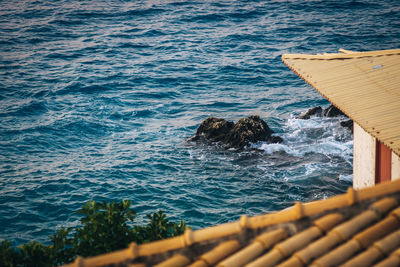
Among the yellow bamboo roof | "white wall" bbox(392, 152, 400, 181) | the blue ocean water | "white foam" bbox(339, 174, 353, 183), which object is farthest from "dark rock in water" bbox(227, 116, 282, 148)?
"white wall" bbox(392, 152, 400, 181)

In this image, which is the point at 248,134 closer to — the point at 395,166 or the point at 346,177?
the point at 346,177

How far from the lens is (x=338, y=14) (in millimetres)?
48469

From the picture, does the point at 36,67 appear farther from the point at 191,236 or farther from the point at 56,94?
the point at 191,236

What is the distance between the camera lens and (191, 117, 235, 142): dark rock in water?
74.5 feet

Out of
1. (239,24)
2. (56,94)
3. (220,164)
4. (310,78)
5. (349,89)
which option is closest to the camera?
(349,89)

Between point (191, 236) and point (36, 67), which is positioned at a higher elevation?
point (36, 67)

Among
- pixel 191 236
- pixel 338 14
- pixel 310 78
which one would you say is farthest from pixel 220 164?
pixel 338 14

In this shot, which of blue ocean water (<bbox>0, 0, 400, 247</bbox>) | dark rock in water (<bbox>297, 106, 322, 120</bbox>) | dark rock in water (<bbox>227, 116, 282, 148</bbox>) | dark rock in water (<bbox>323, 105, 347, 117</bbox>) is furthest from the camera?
dark rock in water (<bbox>297, 106, 322, 120</bbox>)

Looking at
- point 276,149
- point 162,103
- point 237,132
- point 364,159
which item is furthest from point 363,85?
point 162,103

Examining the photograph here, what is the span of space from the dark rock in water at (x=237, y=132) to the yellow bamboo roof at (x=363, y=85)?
7884mm

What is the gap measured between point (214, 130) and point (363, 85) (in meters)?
11.8

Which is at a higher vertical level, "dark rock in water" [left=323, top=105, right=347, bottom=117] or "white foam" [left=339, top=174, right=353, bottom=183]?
"dark rock in water" [left=323, top=105, right=347, bottom=117]

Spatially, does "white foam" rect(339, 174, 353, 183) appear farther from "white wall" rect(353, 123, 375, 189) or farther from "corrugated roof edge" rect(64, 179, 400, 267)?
"corrugated roof edge" rect(64, 179, 400, 267)

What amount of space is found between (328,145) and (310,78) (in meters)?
10.1
